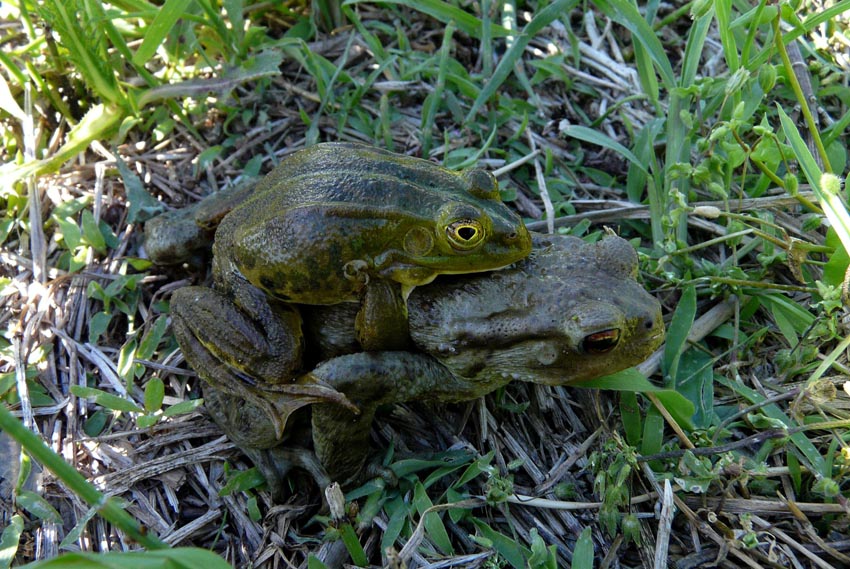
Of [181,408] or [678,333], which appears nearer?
[181,408]

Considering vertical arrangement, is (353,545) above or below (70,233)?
below

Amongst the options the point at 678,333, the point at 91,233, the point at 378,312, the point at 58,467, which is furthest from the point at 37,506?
the point at 678,333

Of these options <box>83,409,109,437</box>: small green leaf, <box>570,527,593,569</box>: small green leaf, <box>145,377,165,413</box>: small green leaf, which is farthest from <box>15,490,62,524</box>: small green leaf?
<box>570,527,593,569</box>: small green leaf

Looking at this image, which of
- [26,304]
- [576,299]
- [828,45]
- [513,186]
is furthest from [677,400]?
[26,304]

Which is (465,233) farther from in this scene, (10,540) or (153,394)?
(10,540)

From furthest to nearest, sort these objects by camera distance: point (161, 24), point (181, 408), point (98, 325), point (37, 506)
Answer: point (161, 24), point (98, 325), point (181, 408), point (37, 506)

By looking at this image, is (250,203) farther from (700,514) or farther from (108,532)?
(700,514)

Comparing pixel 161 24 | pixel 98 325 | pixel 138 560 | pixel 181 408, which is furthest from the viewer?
pixel 161 24
